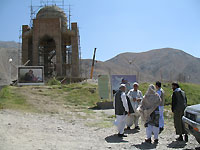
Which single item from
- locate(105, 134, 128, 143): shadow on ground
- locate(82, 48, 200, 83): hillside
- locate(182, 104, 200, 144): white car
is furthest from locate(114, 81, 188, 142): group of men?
locate(82, 48, 200, 83): hillside

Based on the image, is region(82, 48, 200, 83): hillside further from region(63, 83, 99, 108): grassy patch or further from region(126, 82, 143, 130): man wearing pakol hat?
region(126, 82, 143, 130): man wearing pakol hat

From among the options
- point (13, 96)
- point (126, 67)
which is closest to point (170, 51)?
point (126, 67)

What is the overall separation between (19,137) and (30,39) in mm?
29703

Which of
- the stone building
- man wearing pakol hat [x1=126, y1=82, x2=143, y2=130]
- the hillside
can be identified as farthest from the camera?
the hillside

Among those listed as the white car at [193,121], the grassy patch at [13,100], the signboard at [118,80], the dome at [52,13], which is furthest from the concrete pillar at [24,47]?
the white car at [193,121]

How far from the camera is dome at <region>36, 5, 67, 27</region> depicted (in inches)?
1278

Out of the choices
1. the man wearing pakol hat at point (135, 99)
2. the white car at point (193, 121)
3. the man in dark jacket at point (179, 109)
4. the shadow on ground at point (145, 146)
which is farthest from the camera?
the man wearing pakol hat at point (135, 99)

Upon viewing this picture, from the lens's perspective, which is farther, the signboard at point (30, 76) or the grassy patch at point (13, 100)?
the signboard at point (30, 76)

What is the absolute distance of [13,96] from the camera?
616 inches

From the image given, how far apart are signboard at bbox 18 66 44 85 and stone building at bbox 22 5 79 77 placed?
6777 millimetres

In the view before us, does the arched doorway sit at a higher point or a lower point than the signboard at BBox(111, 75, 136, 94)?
higher

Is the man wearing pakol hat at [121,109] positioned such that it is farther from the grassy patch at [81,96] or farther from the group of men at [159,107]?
the grassy patch at [81,96]

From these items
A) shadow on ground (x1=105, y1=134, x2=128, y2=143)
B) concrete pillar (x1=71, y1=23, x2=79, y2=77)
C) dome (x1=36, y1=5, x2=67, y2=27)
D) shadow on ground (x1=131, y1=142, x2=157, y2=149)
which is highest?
dome (x1=36, y1=5, x2=67, y2=27)

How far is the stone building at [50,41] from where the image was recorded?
29906 mm
